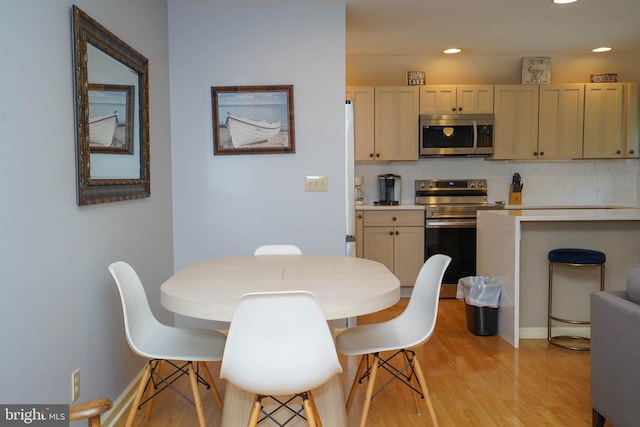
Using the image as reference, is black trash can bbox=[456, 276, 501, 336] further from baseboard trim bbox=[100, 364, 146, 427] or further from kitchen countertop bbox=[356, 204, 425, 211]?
baseboard trim bbox=[100, 364, 146, 427]

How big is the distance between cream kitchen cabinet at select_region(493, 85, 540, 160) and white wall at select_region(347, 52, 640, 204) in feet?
1.04

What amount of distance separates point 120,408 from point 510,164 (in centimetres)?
459

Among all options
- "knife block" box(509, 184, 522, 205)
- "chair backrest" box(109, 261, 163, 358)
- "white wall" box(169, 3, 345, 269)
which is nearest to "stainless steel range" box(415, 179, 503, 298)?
"knife block" box(509, 184, 522, 205)

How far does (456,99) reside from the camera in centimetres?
532

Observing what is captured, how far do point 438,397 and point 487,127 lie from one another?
3.32 metres

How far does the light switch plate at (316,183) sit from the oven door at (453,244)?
1.80 m

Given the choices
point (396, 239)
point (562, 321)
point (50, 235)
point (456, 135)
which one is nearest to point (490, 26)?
point (456, 135)

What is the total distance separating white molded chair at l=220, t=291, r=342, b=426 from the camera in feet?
5.29

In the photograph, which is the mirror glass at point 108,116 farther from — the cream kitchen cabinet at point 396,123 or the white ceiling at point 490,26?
the cream kitchen cabinet at point 396,123

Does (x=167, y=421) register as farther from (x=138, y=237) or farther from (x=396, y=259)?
(x=396, y=259)

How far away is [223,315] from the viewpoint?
1.74 m

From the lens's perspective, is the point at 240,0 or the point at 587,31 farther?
the point at 587,31

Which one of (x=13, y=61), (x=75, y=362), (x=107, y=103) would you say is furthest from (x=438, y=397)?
(x=13, y=61)

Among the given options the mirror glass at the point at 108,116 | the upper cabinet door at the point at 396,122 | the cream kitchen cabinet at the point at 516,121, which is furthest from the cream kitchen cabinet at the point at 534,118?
the mirror glass at the point at 108,116
